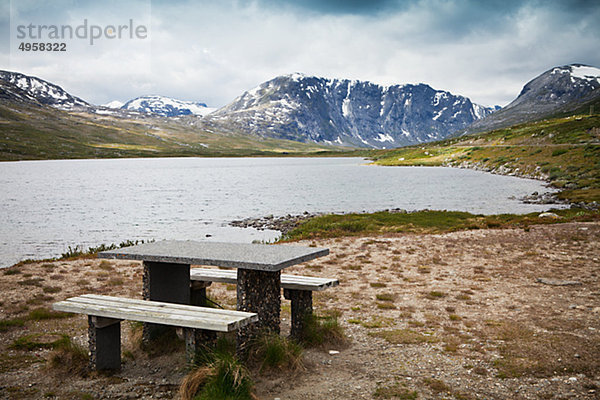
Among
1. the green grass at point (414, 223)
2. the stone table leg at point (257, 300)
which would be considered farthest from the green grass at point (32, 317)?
the green grass at point (414, 223)

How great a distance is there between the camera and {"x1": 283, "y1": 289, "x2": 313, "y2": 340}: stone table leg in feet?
29.8

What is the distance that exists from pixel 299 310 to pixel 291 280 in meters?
0.63

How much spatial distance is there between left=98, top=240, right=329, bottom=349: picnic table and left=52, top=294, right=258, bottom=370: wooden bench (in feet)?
2.36

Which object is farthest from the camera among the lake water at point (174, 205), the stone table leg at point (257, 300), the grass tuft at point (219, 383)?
the lake water at point (174, 205)

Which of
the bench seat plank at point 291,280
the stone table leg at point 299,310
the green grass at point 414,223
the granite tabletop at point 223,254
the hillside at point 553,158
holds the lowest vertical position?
the green grass at point 414,223

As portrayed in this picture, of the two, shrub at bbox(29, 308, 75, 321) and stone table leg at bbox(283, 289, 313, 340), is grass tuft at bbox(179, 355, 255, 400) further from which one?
shrub at bbox(29, 308, 75, 321)

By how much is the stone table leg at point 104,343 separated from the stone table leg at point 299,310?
3.33 meters

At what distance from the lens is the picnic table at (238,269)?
755cm

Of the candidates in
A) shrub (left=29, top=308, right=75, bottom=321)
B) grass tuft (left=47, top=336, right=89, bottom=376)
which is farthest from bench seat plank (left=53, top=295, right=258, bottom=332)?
shrub (left=29, top=308, right=75, bottom=321)

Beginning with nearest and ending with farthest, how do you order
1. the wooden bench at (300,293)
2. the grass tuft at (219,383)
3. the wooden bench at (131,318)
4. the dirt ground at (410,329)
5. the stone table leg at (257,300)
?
1. the grass tuft at (219,383)
2. the wooden bench at (131,318)
3. the dirt ground at (410,329)
4. the stone table leg at (257,300)
5. the wooden bench at (300,293)

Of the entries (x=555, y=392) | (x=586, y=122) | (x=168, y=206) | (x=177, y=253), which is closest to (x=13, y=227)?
(x=168, y=206)

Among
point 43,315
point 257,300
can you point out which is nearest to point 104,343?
point 257,300

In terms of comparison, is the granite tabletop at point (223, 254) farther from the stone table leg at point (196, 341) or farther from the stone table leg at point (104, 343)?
the stone table leg at point (104, 343)

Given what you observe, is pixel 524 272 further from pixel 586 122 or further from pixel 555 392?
pixel 586 122
